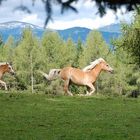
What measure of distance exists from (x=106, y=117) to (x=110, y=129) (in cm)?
213

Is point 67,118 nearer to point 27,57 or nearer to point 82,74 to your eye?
point 82,74

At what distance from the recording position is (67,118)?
14.3m

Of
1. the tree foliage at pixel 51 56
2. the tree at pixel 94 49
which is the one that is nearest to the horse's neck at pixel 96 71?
the tree foliage at pixel 51 56

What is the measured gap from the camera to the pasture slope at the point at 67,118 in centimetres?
1168

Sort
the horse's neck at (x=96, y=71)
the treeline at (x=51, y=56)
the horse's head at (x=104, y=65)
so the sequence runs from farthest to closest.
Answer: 1. the treeline at (x=51, y=56)
2. the horse's head at (x=104, y=65)
3. the horse's neck at (x=96, y=71)

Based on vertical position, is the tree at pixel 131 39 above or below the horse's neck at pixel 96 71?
above

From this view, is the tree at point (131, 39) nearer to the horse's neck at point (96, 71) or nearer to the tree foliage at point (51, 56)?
the horse's neck at point (96, 71)

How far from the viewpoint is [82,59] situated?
→ 90188 mm

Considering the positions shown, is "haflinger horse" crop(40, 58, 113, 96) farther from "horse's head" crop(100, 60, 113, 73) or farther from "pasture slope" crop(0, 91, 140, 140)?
"pasture slope" crop(0, 91, 140, 140)

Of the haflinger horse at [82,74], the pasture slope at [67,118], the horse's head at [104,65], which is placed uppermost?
the horse's head at [104,65]

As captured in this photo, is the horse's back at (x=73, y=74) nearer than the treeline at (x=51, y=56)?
Yes

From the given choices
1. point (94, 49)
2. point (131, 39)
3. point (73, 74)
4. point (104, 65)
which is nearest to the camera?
point (73, 74)

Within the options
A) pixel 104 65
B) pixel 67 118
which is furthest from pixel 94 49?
pixel 67 118

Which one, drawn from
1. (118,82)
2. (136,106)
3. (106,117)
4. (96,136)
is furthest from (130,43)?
(118,82)
